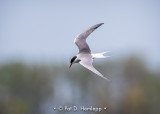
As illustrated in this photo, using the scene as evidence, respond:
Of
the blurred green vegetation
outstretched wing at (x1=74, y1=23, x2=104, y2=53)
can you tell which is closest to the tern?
outstretched wing at (x1=74, y1=23, x2=104, y2=53)

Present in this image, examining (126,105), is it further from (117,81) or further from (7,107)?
(7,107)

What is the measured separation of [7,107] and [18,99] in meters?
0.44

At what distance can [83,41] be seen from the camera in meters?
7.09

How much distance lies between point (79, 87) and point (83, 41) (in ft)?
16.4

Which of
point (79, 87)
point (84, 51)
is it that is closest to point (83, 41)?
point (84, 51)

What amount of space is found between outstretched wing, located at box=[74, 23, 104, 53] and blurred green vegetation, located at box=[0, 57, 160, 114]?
426 cm

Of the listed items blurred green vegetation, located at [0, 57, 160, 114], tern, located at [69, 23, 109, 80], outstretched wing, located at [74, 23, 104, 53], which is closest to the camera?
tern, located at [69, 23, 109, 80]

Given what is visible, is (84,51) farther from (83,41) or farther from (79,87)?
(79,87)

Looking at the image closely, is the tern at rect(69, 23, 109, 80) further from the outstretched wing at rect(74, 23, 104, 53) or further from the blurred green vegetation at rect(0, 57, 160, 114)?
the blurred green vegetation at rect(0, 57, 160, 114)

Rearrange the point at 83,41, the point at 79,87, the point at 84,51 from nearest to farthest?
the point at 84,51 → the point at 83,41 → the point at 79,87

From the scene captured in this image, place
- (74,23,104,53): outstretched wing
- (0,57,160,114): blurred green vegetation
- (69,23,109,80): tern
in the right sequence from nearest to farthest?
(69,23,109,80): tern → (74,23,104,53): outstretched wing → (0,57,160,114): blurred green vegetation

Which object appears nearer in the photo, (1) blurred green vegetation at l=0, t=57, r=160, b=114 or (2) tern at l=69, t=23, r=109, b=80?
(2) tern at l=69, t=23, r=109, b=80

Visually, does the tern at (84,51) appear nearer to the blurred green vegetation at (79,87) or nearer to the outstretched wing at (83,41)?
the outstretched wing at (83,41)

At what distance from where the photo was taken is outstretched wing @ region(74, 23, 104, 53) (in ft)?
22.9
